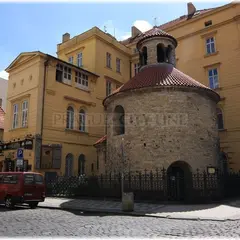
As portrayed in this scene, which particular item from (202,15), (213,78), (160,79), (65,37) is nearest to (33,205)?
(160,79)

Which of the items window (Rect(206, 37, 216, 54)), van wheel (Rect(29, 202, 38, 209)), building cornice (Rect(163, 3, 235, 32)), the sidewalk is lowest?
the sidewalk

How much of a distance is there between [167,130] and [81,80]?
12611 mm

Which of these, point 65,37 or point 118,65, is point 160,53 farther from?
point 65,37

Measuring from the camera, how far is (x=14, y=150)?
23750 millimetres

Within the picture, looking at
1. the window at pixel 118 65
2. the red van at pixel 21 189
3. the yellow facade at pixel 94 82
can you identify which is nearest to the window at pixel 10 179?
the red van at pixel 21 189

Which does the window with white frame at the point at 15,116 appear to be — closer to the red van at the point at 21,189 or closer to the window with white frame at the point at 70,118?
the window with white frame at the point at 70,118

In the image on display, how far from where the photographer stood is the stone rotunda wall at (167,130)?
16688 millimetres

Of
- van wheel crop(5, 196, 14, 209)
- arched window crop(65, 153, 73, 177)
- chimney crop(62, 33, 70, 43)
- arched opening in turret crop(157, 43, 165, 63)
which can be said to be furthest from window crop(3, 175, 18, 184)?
chimney crop(62, 33, 70, 43)

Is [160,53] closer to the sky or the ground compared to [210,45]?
closer to the ground

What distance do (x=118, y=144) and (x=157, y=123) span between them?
124 inches

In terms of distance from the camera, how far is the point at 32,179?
1459cm

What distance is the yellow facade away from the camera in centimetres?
2328

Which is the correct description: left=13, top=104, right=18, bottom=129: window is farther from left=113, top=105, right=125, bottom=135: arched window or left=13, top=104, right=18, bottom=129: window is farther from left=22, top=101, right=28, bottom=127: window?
left=113, top=105, right=125, bottom=135: arched window

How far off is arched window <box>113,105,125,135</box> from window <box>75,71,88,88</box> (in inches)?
318
